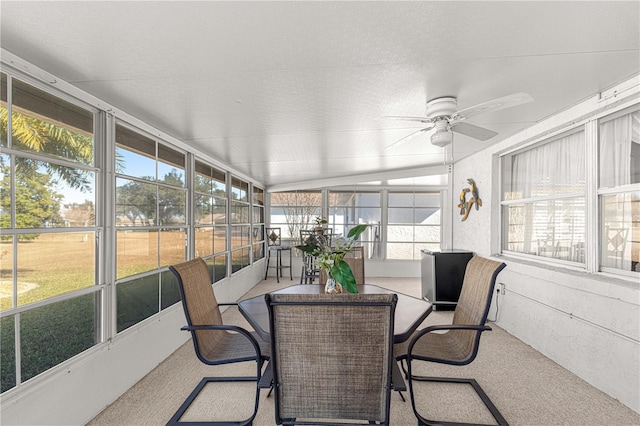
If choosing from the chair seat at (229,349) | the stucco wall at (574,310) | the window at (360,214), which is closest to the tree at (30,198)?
the chair seat at (229,349)

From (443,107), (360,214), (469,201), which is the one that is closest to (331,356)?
(443,107)

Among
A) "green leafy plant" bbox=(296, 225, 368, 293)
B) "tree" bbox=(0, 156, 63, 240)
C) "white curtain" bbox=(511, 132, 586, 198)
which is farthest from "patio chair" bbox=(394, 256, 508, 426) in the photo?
"tree" bbox=(0, 156, 63, 240)

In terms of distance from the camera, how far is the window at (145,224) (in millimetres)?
2682

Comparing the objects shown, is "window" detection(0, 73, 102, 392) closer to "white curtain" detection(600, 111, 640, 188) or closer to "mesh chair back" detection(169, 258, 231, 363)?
"mesh chair back" detection(169, 258, 231, 363)

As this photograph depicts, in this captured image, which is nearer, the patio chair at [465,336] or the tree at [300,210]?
the patio chair at [465,336]

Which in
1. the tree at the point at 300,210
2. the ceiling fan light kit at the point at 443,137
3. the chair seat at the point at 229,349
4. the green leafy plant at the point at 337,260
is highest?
the ceiling fan light kit at the point at 443,137

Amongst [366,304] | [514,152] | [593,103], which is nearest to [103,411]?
[366,304]

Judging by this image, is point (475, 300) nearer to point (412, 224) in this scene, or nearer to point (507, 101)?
point (507, 101)

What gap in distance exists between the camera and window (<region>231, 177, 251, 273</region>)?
5.59 meters

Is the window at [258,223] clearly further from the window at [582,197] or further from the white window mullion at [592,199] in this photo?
the white window mullion at [592,199]

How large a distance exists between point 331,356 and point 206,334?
1172 mm

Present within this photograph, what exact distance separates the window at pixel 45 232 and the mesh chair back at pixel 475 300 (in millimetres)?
2584

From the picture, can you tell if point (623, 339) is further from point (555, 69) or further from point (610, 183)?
point (555, 69)

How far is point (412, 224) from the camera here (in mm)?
7660
